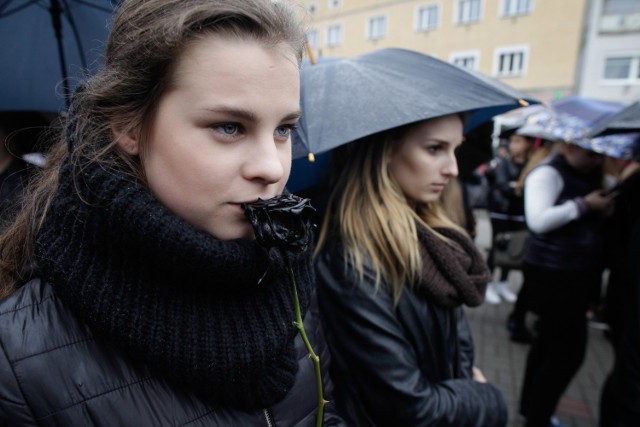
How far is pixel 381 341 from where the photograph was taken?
1.46 meters

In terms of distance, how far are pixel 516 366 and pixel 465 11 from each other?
83.6ft

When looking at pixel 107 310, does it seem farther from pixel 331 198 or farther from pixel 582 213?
pixel 582 213

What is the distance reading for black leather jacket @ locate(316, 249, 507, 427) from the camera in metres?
1.46

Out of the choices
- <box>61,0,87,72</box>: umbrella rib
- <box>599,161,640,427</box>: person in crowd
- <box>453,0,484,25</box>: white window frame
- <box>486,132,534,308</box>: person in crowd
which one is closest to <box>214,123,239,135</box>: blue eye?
<box>61,0,87,72</box>: umbrella rib

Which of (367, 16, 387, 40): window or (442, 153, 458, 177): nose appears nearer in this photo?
(442, 153, 458, 177): nose

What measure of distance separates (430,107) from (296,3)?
619mm

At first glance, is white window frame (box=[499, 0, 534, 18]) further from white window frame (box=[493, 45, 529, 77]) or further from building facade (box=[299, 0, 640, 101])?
white window frame (box=[493, 45, 529, 77])

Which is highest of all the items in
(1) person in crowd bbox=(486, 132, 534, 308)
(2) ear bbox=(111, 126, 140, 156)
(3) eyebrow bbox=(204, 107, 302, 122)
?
(3) eyebrow bbox=(204, 107, 302, 122)

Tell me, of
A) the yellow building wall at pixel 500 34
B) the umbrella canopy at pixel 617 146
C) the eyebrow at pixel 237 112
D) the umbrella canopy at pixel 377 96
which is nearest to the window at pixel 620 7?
the yellow building wall at pixel 500 34

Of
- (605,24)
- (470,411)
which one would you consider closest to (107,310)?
(470,411)

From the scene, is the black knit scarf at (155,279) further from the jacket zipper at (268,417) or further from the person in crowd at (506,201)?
the person in crowd at (506,201)

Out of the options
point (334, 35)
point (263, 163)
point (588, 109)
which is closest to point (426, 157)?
point (263, 163)

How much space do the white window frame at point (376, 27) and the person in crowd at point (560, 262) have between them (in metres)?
→ 27.5

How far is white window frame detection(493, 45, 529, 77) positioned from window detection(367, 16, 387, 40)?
7841 millimetres
